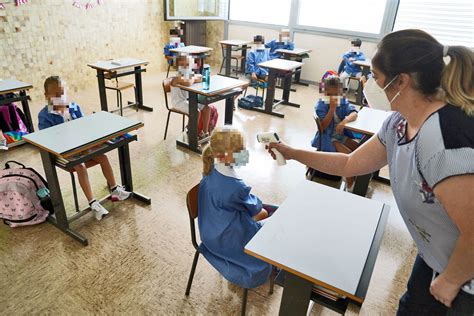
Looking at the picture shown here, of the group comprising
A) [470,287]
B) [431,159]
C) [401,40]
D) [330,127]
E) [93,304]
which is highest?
[401,40]

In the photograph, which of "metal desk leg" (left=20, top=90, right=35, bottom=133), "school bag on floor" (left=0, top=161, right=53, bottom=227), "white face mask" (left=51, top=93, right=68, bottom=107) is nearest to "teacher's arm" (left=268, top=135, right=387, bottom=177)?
"white face mask" (left=51, top=93, right=68, bottom=107)

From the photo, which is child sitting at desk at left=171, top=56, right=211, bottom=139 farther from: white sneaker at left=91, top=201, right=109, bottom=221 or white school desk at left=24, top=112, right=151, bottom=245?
white sneaker at left=91, top=201, right=109, bottom=221

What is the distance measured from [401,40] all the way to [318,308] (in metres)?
1.52

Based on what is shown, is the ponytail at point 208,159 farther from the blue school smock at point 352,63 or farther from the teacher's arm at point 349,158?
the blue school smock at point 352,63

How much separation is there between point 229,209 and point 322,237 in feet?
1.59

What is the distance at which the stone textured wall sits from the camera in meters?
4.63

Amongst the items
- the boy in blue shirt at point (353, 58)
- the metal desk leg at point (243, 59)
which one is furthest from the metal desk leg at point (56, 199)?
the metal desk leg at point (243, 59)

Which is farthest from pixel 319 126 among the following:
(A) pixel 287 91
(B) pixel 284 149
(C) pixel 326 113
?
(A) pixel 287 91

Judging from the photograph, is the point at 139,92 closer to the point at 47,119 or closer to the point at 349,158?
the point at 47,119

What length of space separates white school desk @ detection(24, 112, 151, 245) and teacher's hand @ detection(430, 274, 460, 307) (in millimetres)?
1968

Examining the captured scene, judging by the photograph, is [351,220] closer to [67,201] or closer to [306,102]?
[67,201]

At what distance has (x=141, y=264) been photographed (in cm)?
217

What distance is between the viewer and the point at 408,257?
7.78 feet

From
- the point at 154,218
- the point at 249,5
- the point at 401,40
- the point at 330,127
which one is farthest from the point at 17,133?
the point at 249,5
